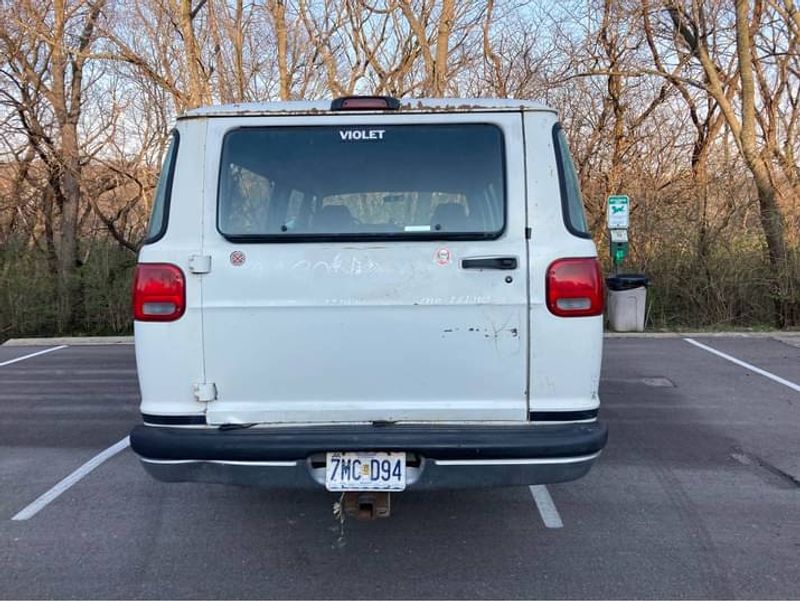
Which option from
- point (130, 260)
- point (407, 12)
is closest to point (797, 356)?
point (407, 12)

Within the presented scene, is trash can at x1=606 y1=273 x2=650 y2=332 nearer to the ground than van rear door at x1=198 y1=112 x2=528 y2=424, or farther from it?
nearer to the ground

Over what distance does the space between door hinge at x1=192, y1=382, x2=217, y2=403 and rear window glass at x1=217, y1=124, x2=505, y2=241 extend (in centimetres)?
68

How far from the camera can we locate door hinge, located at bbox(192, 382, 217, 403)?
3.08m

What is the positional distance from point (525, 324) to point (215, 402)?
1414 millimetres

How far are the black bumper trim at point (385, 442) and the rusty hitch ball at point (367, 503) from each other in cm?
31

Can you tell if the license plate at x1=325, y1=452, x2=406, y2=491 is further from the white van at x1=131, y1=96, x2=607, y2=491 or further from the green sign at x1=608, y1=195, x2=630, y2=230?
the green sign at x1=608, y1=195, x2=630, y2=230

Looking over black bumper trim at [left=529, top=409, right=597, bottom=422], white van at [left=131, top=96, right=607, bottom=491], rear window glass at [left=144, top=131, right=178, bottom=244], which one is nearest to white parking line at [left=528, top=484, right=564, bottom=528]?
black bumper trim at [left=529, top=409, right=597, bottom=422]

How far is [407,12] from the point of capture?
1536 cm

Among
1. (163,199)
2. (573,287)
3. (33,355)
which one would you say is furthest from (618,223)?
(33,355)

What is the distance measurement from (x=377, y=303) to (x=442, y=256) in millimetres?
350

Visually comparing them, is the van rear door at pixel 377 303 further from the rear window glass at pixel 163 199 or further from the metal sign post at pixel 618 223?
the metal sign post at pixel 618 223

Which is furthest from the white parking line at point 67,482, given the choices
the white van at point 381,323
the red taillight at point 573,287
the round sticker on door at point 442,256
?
the red taillight at point 573,287

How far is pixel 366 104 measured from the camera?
125 inches

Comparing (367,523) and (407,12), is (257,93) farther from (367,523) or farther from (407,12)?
(367,523)
